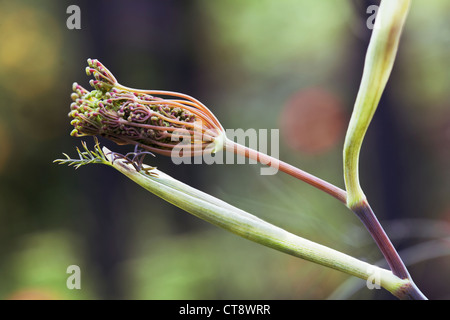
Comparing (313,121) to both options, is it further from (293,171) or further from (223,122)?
(293,171)

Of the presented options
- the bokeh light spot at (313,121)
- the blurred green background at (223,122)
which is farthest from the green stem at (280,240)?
the bokeh light spot at (313,121)

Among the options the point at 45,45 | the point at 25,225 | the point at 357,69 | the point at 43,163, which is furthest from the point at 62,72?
the point at 357,69

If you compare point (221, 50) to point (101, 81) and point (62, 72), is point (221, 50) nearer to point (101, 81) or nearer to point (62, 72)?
point (62, 72)

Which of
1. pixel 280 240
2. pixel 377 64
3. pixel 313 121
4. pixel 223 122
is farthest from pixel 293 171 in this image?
pixel 313 121

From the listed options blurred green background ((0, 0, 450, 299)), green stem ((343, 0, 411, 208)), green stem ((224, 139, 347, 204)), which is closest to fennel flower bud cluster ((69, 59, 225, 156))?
green stem ((224, 139, 347, 204))

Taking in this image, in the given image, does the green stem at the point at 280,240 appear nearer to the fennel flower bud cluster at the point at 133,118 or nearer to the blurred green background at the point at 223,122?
the fennel flower bud cluster at the point at 133,118

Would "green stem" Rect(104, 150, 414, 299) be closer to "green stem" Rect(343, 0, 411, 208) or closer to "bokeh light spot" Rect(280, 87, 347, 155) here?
"green stem" Rect(343, 0, 411, 208)
